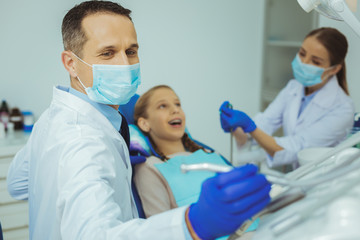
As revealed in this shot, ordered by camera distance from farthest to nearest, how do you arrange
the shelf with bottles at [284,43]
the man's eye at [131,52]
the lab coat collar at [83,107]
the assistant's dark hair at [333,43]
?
the shelf with bottles at [284,43] → the assistant's dark hair at [333,43] → the man's eye at [131,52] → the lab coat collar at [83,107]

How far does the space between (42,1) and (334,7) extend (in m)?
2.27

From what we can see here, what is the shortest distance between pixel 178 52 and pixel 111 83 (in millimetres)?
2067

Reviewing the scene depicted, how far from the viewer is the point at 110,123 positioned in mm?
1113

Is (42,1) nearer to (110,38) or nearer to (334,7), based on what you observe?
(110,38)

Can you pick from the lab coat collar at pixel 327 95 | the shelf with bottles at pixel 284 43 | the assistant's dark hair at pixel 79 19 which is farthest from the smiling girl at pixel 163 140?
the shelf with bottles at pixel 284 43

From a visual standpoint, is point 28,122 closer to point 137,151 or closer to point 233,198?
point 137,151

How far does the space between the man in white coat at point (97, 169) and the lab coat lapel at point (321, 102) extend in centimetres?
117

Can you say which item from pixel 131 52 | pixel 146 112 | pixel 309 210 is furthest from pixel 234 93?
pixel 309 210

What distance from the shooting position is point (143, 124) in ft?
6.38

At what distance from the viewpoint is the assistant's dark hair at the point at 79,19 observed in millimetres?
1103

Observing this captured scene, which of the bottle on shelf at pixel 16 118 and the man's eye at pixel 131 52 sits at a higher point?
the man's eye at pixel 131 52

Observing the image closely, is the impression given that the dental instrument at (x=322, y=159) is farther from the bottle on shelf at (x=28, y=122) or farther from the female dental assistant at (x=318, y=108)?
the bottle on shelf at (x=28, y=122)

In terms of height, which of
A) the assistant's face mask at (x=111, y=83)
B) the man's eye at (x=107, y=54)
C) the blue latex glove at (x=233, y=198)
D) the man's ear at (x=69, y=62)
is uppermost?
the man's eye at (x=107, y=54)

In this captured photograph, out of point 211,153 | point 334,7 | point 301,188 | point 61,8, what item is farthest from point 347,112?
point 61,8
